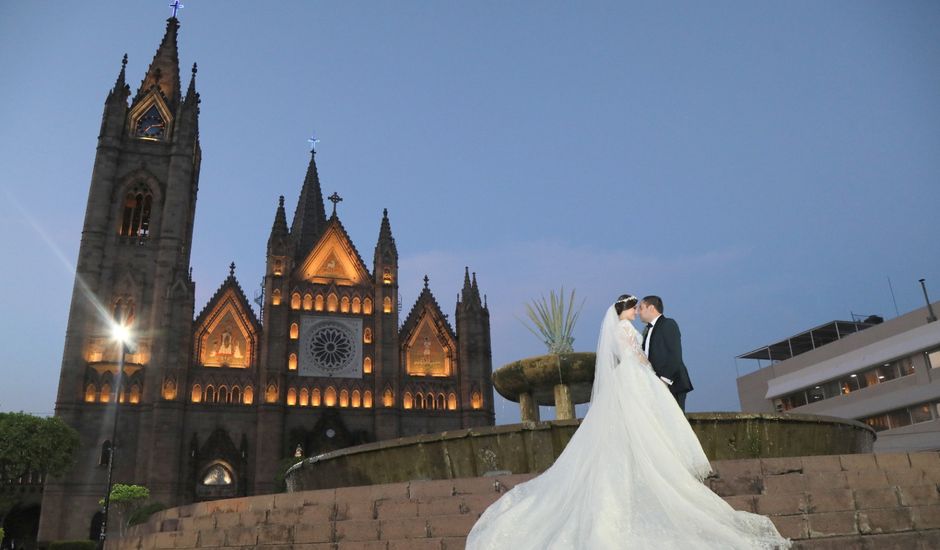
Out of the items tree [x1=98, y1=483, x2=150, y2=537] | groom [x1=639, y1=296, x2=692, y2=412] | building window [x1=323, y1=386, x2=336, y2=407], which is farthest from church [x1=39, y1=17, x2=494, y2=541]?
groom [x1=639, y1=296, x2=692, y2=412]

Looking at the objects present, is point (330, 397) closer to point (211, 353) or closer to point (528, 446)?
point (211, 353)

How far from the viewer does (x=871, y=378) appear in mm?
48594

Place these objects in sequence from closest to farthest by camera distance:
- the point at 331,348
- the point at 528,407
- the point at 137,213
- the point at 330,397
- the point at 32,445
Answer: the point at 528,407 → the point at 32,445 → the point at 330,397 → the point at 331,348 → the point at 137,213

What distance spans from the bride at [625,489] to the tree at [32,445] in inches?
1661

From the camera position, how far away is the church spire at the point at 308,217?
6150 centimetres

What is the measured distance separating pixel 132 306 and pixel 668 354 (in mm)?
49192

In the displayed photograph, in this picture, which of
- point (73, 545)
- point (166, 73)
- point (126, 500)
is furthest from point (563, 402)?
point (166, 73)

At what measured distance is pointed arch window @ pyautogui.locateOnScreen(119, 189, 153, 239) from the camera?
5297 centimetres

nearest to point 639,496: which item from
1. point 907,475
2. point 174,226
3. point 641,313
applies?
point 641,313

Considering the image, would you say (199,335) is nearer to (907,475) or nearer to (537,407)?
(537,407)

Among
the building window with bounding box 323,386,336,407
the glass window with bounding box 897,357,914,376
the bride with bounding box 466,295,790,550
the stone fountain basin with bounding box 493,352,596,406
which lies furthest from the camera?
the building window with bounding box 323,386,336,407

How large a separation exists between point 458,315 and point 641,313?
4542 centimetres

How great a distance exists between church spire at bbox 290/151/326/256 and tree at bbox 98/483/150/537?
26.2 m

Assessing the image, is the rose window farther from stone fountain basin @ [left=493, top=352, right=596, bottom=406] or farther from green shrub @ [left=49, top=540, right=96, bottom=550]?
stone fountain basin @ [left=493, top=352, right=596, bottom=406]
